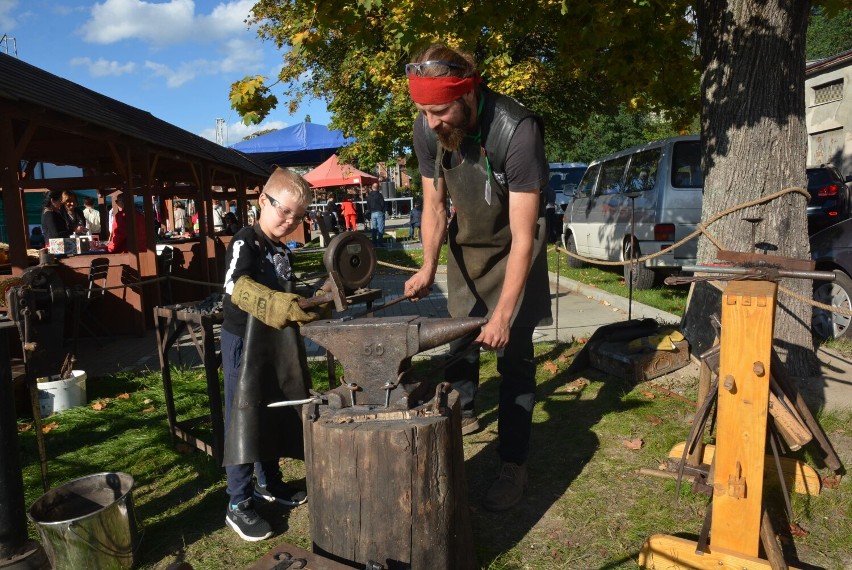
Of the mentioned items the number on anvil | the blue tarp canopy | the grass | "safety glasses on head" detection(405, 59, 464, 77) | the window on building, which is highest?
the window on building

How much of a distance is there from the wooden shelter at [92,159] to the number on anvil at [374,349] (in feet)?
14.5

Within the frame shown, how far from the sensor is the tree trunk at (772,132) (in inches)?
179

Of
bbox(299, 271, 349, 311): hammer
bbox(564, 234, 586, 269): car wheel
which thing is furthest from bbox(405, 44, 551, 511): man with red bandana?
bbox(564, 234, 586, 269): car wheel

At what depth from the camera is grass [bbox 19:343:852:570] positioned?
2.96 meters

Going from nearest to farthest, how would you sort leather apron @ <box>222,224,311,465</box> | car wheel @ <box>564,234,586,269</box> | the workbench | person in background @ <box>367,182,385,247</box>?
leather apron @ <box>222,224,311,465</box> → the workbench → car wheel @ <box>564,234,586,269</box> → person in background @ <box>367,182,385,247</box>

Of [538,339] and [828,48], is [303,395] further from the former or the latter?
[828,48]

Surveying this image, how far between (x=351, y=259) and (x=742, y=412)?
163 centimetres

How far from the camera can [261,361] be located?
9.98 ft

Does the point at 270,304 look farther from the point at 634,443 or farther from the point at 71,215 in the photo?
the point at 71,215

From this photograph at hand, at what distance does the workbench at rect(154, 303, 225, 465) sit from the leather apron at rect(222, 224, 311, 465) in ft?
2.19

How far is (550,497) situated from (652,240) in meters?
6.57

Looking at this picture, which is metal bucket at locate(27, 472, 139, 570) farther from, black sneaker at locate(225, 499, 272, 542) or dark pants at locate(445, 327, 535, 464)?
dark pants at locate(445, 327, 535, 464)

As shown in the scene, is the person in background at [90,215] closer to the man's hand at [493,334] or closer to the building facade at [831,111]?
the man's hand at [493,334]

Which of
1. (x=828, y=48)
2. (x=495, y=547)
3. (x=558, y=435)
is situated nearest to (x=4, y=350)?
(x=495, y=547)
